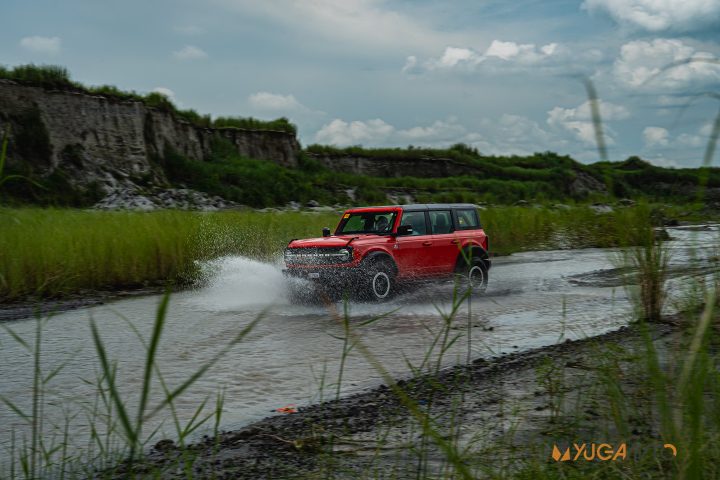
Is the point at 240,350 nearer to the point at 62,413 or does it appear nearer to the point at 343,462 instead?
the point at 62,413

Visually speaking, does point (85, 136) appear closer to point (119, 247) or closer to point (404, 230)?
point (119, 247)

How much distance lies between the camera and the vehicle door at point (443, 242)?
44.8 feet

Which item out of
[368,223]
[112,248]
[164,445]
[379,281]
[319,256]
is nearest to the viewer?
[164,445]

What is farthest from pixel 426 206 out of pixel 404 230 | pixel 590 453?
pixel 590 453

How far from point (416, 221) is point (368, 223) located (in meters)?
0.86

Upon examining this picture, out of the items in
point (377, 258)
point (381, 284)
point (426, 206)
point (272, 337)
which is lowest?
point (272, 337)

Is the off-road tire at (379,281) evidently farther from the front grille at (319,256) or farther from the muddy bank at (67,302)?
the muddy bank at (67,302)

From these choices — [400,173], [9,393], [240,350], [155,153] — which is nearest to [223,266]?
[240,350]

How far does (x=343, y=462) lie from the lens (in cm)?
452

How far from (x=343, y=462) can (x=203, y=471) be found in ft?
2.66

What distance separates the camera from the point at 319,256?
1235cm

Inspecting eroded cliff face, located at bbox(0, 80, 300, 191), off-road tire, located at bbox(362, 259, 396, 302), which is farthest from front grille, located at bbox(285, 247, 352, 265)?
eroded cliff face, located at bbox(0, 80, 300, 191)

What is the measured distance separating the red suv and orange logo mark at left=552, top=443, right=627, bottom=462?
6995mm

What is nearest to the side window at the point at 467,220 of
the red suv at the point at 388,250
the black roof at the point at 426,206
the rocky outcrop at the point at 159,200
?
the red suv at the point at 388,250
